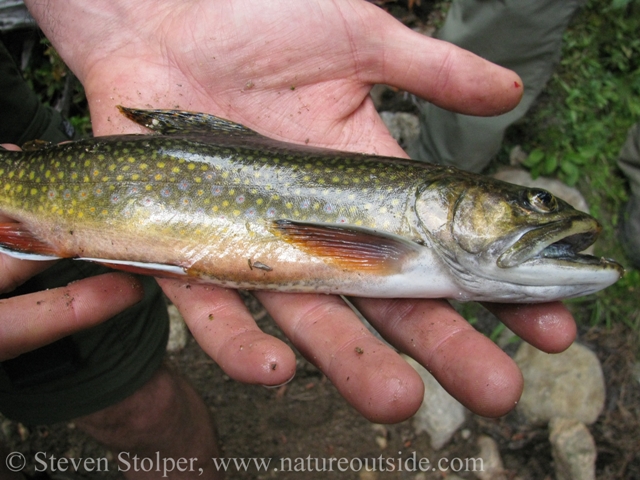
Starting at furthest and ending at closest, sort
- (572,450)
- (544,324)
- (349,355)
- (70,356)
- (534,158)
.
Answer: (534,158) < (572,450) < (70,356) < (544,324) < (349,355)

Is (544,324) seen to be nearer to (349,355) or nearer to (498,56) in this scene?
(349,355)

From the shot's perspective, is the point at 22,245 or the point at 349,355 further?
the point at 22,245

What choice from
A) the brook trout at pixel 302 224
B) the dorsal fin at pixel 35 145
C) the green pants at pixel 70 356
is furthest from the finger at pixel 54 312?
the dorsal fin at pixel 35 145

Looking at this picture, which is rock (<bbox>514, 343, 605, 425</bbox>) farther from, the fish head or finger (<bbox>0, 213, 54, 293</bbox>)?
finger (<bbox>0, 213, 54, 293</bbox>)

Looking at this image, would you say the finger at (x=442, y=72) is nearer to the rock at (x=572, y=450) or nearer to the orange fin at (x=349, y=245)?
the orange fin at (x=349, y=245)

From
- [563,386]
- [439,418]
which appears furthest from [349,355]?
[563,386]

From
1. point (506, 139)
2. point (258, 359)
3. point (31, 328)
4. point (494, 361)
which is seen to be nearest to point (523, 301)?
point (494, 361)
